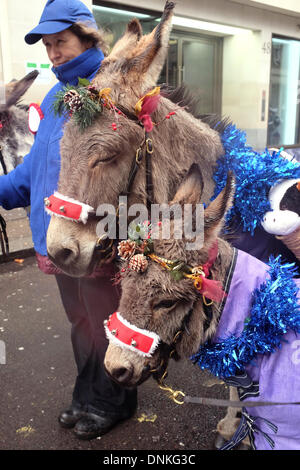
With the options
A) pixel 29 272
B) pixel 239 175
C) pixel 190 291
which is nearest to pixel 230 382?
pixel 190 291

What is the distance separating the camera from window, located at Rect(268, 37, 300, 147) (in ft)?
31.1

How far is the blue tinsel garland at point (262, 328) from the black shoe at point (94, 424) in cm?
113

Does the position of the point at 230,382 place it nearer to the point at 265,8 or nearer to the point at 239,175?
the point at 239,175

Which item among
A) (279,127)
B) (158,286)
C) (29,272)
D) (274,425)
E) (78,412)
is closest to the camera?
(158,286)

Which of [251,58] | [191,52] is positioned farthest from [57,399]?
[251,58]

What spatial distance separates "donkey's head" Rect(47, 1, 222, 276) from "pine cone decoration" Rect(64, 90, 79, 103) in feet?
0.31

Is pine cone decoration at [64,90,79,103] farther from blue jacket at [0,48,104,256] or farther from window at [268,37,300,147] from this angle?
window at [268,37,300,147]

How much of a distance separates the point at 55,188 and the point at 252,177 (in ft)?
3.00

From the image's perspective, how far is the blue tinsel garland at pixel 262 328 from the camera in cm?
136

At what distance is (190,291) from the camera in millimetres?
1306

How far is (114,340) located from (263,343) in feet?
1.70

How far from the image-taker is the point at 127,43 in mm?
1851

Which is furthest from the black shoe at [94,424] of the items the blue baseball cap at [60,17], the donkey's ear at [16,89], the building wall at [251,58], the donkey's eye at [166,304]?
the building wall at [251,58]

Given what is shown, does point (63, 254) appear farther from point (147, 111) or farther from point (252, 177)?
point (252, 177)
